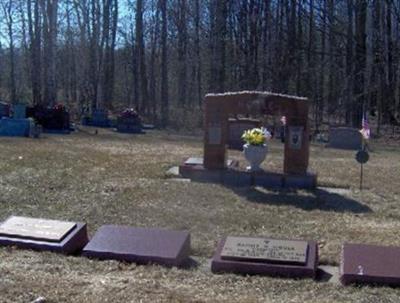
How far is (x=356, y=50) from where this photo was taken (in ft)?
124


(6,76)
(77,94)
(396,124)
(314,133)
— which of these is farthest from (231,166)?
(6,76)

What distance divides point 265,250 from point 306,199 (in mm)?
4604

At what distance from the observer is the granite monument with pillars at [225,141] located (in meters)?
12.0

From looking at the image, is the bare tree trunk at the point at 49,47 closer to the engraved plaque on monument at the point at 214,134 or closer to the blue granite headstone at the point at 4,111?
the blue granite headstone at the point at 4,111

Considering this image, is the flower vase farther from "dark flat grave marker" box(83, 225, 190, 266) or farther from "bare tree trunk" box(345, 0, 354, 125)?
"bare tree trunk" box(345, 0, 354, 125)

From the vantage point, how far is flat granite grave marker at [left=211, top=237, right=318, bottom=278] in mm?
6016

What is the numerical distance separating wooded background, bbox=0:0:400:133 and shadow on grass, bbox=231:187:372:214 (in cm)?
2193

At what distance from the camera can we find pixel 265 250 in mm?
6246

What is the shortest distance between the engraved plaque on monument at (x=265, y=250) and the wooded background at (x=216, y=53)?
88.3 ft

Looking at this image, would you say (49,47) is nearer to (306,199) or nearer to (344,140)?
(344,140)

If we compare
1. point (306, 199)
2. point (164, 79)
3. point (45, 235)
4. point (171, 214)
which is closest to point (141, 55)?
point (164, 79)

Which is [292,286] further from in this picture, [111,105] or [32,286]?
[111,105]

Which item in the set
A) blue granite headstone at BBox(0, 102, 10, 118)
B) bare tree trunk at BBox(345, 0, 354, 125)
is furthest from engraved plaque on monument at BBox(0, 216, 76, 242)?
bare tree trunk at BBox(345, 0, 354, 125)

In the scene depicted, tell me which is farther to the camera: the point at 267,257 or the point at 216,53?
the point at 216,53
